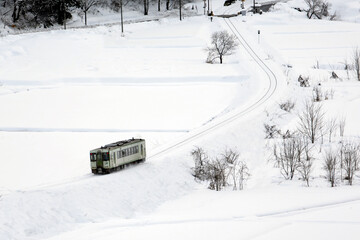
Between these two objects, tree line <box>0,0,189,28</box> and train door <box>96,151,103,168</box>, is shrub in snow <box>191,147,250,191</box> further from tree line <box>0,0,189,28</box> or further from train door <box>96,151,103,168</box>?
tree line <box>0,0,189,28</box>

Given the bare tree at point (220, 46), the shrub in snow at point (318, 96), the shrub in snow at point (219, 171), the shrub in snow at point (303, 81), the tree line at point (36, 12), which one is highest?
the tree line at point (36, 12)

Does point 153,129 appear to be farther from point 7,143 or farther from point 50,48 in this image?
point 50,48

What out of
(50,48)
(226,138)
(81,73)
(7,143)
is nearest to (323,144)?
(226,138)

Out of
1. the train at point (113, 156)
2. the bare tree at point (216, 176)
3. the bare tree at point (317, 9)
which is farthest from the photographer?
the bare tree at point (317, 9)

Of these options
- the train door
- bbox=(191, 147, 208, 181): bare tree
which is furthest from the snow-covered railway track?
the train door

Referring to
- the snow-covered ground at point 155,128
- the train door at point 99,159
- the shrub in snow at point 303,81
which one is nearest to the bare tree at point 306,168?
the snow-covered ground at point 155,128

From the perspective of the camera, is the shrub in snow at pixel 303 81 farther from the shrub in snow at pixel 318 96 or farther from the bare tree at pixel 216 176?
the bare tree at pixel 216 176

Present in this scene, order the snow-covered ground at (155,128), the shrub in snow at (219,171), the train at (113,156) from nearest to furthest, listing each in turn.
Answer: the snow-covered ground at (155,128) < the train at (113,156) < the shrub in snow at (219,171)
